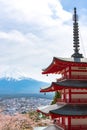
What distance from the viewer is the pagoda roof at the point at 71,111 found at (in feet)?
68.2

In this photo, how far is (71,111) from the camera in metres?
21.2

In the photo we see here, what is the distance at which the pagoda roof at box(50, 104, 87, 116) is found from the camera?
68.2 ft

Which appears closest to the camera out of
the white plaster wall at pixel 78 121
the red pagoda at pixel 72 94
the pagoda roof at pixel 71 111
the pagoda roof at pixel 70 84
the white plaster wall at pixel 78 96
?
the pagoda roof at pixel 71 111

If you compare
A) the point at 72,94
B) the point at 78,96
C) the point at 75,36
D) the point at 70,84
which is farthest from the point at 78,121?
the point at 75,36

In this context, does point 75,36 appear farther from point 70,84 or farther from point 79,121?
point 79,121

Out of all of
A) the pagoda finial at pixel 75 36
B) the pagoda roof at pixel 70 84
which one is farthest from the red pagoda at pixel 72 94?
the pagoda finial at pixel 75 36

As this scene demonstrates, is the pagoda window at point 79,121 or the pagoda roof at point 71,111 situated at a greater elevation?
the pagoda roof at point 71,111

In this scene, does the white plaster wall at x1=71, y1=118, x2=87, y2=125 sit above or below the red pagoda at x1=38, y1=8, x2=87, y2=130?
below

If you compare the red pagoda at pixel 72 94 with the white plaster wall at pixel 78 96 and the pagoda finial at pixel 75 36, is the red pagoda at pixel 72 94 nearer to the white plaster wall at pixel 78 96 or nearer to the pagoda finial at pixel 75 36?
the white plaster wall at pixel 78 96

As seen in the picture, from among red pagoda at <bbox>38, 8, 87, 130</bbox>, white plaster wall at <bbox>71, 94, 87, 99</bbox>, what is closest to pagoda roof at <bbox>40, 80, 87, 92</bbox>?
red pagoda at <bbox>38, 8, 87, 130</bbox>

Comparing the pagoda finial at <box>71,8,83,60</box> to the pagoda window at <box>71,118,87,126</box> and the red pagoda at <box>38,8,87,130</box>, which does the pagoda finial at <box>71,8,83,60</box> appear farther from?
the pagoda window at <box>71,118,87,126</box>

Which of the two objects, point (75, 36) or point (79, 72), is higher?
point (75, 36)

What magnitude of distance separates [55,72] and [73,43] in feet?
10.1

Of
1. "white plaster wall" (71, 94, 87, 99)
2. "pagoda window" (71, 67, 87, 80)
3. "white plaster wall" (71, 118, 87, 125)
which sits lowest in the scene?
"white plaster wall" (71, 118, 87, 125)
